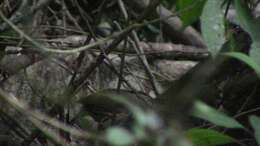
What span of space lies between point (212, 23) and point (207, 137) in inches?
11.2

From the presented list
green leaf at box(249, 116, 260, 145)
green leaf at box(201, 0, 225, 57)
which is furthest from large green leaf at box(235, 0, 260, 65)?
green leaf at box(249, 116, 260, 145)

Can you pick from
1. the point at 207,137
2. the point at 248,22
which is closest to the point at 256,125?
the point at 207,137

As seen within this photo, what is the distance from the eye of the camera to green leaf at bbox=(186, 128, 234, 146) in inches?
51.1

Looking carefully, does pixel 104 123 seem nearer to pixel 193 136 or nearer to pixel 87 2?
pixel 193 136

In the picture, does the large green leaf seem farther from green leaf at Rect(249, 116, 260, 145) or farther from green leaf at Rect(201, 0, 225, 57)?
green leaf at Rect(249, 116, 260, 145)

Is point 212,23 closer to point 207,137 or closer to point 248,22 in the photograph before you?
point 248,22

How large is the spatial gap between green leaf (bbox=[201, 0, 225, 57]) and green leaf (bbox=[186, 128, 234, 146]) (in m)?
0.21

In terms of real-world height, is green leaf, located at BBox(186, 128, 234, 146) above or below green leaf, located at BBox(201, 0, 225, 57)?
below

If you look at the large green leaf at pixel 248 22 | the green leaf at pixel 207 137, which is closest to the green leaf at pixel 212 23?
the large green leaf at pixel 248 22

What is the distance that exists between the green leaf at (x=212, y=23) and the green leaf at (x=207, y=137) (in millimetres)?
213

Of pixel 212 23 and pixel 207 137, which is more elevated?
pixel 212 23

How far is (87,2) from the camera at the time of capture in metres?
2.70

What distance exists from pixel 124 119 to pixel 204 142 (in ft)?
1.57

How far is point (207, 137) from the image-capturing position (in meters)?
1.31
